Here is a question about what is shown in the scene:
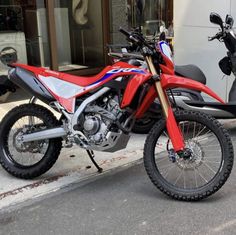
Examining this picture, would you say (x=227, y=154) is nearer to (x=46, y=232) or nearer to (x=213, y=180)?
(x=213, y=180)

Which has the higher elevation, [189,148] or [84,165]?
[189,148]

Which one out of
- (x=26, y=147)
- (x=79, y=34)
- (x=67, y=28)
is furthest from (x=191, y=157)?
(x=79, y=34)

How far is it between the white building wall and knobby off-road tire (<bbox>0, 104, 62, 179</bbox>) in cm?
280

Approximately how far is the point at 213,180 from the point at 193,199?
22 centimetres

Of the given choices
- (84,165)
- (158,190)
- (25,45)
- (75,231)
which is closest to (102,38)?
(25,45)

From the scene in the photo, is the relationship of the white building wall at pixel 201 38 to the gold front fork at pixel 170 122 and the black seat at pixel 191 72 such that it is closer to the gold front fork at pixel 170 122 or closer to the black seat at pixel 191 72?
the black seat at pixel 191 72

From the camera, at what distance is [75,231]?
10.9 feet

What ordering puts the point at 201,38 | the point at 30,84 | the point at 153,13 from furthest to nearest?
1. the point at 153,13
2. the point at 201,38
3. the point at 30,84

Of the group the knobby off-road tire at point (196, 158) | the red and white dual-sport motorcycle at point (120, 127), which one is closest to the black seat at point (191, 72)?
the red and white dual-sport motorcycle at point (120, 127)

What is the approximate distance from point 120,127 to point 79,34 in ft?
17.3

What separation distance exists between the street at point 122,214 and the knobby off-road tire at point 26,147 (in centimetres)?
37

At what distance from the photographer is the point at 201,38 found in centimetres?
629

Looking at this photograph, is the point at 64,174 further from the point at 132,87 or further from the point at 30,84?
the point at 132,87

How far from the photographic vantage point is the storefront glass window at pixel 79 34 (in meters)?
8.38
